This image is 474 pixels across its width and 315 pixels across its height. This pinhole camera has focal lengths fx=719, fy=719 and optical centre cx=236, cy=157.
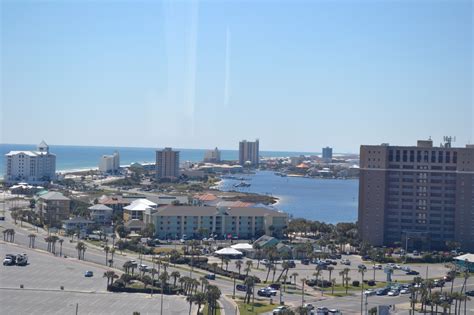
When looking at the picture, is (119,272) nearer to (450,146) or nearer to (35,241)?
(35,241)

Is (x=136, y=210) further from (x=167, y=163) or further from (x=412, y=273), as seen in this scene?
(x=167, y=163)

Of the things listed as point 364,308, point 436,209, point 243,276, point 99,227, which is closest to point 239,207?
point 99,227

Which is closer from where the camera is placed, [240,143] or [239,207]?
[239,207]

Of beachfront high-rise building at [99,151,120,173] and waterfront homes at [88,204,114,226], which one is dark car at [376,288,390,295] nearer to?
waterfront homes at [88,204,114,226]

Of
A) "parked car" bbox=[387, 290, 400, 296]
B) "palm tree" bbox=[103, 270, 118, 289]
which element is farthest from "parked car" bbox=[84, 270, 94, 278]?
"parked car" bbox=[387, 290, 400, 296]

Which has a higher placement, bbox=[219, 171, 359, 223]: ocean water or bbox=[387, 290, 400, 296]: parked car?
bbox=[387, 290, 400, 296]: parked car

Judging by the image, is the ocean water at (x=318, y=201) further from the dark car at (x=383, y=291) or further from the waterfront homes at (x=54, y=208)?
the dark car at (x=383, y=291)
